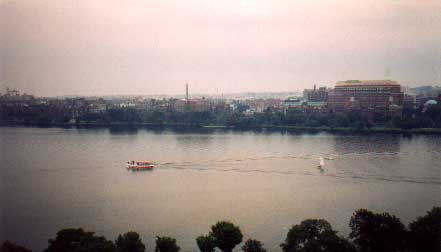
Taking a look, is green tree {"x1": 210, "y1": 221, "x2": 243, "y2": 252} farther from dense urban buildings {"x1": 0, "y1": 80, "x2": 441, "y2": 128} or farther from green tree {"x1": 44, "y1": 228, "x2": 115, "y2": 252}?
dense urban buildings {"x1": 0, "y1": 80, "x2": 441, "y2": 128}

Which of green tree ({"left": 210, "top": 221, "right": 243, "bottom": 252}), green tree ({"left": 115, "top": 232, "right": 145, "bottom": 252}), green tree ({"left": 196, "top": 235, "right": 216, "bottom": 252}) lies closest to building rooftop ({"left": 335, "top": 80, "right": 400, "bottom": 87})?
green tree ({"left": 210, "top": 221, "right": 243, "bottom": 252})

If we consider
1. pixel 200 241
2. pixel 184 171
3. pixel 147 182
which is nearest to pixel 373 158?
pixel 184 171

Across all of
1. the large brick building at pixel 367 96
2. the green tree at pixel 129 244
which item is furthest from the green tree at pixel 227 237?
the large brick building at pixel 367 96

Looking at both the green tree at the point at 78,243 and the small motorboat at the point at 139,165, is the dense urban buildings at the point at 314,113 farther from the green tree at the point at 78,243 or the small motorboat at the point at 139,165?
the green tree at the point at 78,243

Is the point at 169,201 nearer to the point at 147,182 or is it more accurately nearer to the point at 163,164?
the point at 147,182

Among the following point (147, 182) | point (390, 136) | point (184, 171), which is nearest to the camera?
point (147, 182)

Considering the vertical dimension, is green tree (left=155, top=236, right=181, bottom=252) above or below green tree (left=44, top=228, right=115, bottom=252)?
below

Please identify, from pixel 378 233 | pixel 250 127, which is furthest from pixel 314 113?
pixel 378 233
